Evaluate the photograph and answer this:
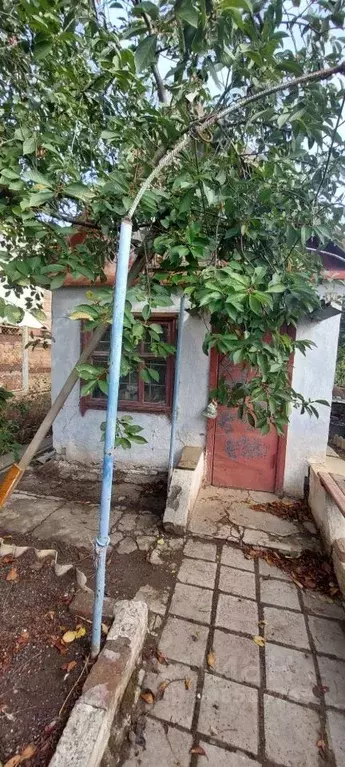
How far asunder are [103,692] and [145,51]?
2479mm

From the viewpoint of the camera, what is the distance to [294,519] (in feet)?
11.6

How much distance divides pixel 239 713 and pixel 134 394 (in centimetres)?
322

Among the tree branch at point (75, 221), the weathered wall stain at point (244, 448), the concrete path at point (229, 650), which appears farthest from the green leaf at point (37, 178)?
the weathered wall stain at point (244, 448)

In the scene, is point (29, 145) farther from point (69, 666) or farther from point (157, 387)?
point (157, 387)

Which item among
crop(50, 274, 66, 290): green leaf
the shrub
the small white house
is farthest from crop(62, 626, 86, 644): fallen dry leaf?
the shrub

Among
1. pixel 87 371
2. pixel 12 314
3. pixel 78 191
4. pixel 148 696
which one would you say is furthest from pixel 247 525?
pixel 78 191

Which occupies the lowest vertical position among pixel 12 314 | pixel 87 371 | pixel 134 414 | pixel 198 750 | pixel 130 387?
pixel 198 750

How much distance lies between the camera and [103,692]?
A: 1419mm

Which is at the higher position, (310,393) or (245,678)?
(310,393)

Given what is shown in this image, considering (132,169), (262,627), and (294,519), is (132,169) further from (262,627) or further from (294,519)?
(294,519)

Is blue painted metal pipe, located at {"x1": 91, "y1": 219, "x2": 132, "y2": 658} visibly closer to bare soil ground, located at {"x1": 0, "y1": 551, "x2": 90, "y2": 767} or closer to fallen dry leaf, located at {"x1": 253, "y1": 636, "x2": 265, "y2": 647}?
bare soil ground, located at {"x1": 0, "y1": 551, "x2": 90, "y2": 767}

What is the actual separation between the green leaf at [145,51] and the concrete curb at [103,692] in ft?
7.93

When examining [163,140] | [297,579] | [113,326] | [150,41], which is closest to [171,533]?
[297,579]

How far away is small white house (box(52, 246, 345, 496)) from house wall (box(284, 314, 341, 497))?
1 centimetres
